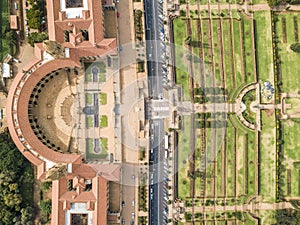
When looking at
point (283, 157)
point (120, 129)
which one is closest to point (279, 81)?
point (283, 157)

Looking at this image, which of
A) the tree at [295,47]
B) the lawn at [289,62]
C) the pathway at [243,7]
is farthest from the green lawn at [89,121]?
the tree at [295,47]

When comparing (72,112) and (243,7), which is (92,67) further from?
(243,7)

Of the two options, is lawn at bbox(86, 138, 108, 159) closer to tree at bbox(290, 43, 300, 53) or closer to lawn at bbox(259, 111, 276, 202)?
lawn at bbox(259, 111, 276, 202)

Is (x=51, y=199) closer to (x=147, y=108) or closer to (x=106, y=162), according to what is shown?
(x=106, y=162)

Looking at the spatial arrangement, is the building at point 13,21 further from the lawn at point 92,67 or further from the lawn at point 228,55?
the lawn at point 228,55

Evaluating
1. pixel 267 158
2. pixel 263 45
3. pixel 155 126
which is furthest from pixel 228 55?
pixel 267 158

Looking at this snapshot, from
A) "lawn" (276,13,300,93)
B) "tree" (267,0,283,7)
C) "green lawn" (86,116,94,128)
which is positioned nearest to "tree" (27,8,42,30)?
"green lawn" (86,116,94,128)
